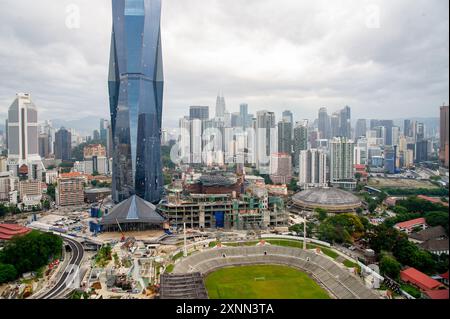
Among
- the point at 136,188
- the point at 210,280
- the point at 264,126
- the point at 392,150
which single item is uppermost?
the point at 264,126

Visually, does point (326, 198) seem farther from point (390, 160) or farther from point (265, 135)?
point (390, 160)

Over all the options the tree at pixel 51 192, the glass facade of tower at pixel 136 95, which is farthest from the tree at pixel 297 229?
the tree at pixel 51 192

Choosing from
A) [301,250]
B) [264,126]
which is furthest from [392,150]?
[301,250]

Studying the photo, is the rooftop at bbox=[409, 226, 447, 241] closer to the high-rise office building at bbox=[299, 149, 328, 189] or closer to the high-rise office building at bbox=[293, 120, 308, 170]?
the high-rise office building at bbox=[299, 149, 328, 189]

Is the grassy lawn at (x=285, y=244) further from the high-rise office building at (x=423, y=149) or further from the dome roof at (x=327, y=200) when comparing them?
the dome roof at (x=327, y=200)

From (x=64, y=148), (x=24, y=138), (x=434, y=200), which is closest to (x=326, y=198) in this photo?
(x=434, y=200)
